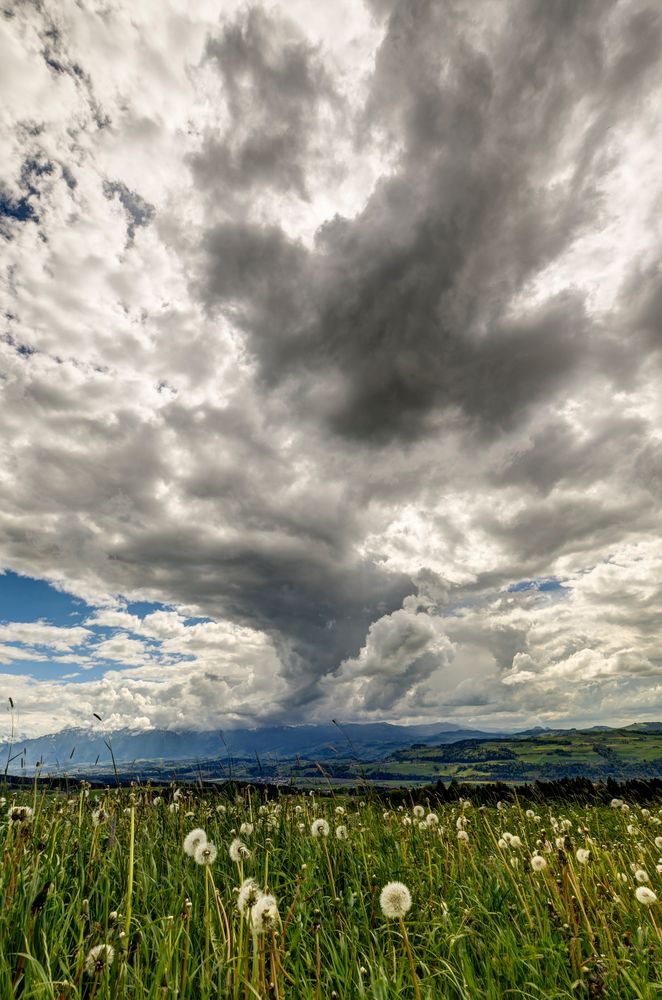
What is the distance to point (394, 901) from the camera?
364 centimetres

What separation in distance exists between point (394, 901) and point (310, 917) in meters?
2.10

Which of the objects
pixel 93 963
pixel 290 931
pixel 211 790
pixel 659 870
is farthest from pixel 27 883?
pixel 211 790

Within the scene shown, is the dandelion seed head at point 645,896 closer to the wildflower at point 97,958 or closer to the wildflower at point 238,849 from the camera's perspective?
the wildflower at point 238,849

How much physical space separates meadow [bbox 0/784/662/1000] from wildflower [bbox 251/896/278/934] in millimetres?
12

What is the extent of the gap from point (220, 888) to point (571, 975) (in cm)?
373

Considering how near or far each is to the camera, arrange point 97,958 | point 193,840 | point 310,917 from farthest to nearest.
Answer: point 310,917
point 193,840
point 97,958

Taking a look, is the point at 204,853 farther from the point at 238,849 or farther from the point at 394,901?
the point at 238,849

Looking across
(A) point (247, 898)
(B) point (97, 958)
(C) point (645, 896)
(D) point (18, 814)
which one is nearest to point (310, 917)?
(A) point (247, 898)

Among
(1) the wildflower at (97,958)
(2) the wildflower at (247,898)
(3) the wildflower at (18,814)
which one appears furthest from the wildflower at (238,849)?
(3) the wildflower at (18,814)

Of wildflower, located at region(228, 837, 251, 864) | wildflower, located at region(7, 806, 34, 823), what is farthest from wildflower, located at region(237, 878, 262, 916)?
wildflower, located at region(7, 806, 34, 823)

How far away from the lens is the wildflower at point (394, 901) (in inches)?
138

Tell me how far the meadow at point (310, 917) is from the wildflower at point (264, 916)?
0.01 metres

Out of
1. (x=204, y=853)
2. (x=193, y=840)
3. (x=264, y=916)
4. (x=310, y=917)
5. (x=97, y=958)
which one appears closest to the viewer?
(x=264, y=916)

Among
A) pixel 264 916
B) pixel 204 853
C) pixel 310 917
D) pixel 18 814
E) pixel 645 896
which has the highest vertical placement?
pixel 18 814
